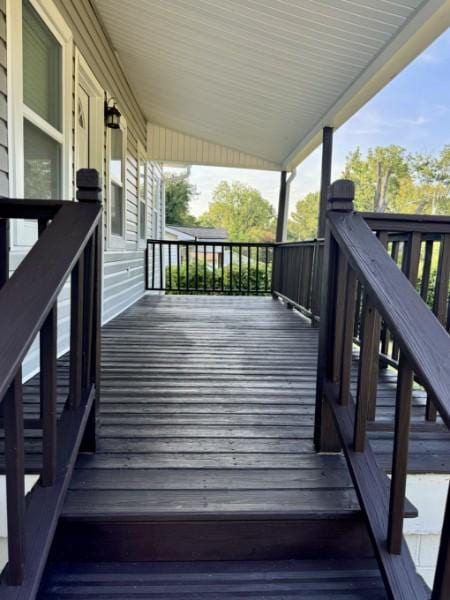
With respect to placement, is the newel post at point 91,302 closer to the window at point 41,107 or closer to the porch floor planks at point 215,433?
the porch floor planks at point 215,433

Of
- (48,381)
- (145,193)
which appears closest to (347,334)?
(48,381)

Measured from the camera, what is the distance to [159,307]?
6.01m

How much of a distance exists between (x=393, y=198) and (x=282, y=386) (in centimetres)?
2649

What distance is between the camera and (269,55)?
388cm

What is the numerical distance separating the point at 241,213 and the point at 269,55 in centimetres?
3377

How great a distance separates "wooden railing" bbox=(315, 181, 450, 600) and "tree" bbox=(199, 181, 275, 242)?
34914mm

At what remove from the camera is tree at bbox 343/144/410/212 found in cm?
2617

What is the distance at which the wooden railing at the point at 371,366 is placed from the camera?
3.57 ft

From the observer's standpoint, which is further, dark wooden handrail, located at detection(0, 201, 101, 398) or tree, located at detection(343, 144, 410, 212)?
tree, located at detection(343, 144, 410, 212)

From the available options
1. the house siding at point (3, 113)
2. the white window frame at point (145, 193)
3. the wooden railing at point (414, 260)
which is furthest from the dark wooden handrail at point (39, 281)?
the white window frame at point (145, 193)

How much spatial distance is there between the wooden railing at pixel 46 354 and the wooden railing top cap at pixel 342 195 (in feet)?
3.01

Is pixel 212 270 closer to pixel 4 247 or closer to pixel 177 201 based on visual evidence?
pixel 4 247

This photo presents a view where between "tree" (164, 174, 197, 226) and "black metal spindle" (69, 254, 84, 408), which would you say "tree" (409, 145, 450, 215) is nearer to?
"tree" (164, 174, 197, 226)

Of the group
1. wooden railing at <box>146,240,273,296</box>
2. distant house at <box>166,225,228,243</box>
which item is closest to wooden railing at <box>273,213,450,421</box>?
wooden railing at <box>146,240,273,296</box>
